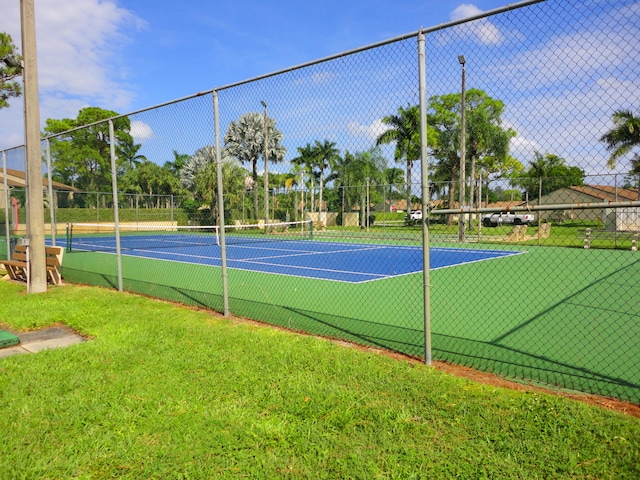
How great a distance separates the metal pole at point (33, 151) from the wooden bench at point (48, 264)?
1.99 ft

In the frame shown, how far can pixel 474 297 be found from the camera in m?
8.73

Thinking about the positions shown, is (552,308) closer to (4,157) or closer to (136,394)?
(136,394)

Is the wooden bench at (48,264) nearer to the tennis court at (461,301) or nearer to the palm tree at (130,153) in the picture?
the tennis court at (461,301)

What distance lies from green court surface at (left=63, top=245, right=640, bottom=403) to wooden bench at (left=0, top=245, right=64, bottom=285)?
739 millimetres

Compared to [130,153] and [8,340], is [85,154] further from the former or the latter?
[8,340]

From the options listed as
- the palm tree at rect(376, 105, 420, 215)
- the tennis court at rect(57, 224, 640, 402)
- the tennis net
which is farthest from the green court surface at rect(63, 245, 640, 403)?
the tennis net

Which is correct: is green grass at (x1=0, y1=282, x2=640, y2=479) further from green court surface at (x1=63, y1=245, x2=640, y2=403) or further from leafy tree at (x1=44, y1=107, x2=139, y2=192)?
leafy tree at (x1=44, y1=107, x2=139, y2=192)

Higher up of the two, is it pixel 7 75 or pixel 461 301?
pixel 7 75

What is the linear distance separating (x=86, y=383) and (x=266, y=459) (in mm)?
2159

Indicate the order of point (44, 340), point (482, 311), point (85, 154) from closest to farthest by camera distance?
point (44, 340)
point (482, 311)
point (85, 154)

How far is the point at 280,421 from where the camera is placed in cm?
340

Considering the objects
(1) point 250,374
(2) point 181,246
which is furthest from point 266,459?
(2) point 181,246

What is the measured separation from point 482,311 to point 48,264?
29.2ft

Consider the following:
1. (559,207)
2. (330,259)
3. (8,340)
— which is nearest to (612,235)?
(330,259)
